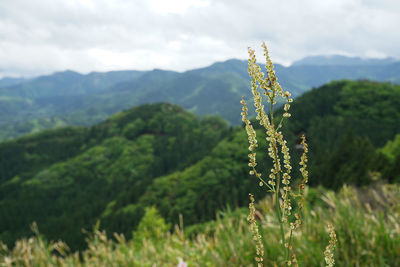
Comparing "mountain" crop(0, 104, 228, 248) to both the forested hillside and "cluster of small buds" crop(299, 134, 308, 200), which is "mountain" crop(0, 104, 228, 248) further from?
"cluster of small buds" crop(299, 134, 308, 200)

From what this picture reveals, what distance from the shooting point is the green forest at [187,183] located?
4.28 m

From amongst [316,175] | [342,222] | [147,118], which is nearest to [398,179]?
[342,222]

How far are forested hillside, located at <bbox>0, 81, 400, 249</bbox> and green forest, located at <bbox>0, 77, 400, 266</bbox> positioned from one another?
325 mm

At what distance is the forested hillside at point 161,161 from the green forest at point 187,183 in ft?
1.07

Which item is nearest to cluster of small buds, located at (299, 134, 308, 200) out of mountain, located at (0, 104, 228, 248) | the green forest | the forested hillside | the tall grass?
the green forest

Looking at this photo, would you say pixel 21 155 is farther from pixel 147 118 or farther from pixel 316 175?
pixel 316 175

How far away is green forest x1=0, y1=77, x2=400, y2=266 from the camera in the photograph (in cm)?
428

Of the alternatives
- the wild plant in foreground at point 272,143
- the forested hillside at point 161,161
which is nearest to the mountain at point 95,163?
the forested hillside at point 161,161

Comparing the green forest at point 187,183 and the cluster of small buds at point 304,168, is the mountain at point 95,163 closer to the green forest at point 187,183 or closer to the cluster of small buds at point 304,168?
the green forest at point 187,183

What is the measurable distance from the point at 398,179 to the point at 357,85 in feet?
292

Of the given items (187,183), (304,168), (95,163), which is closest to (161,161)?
(95,163)

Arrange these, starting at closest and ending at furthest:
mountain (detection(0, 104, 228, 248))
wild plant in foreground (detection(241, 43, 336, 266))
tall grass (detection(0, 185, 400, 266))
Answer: wild plant in foreground (detection(241, 43, 336, 266)) < tall grass (detection(0, 185, 400, 266)) < mountain (detection(0, 104, 228, 248))

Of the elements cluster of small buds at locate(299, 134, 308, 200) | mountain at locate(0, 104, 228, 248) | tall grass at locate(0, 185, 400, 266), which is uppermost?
cluster of small buds at locate(299, 134, 308, 200)

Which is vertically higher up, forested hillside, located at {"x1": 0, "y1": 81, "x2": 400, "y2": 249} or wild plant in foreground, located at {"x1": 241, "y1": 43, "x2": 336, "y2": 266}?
wild plant in foreground, located at {"x1": 241, "y1": 43, "x2": 336, "y2": 266}
